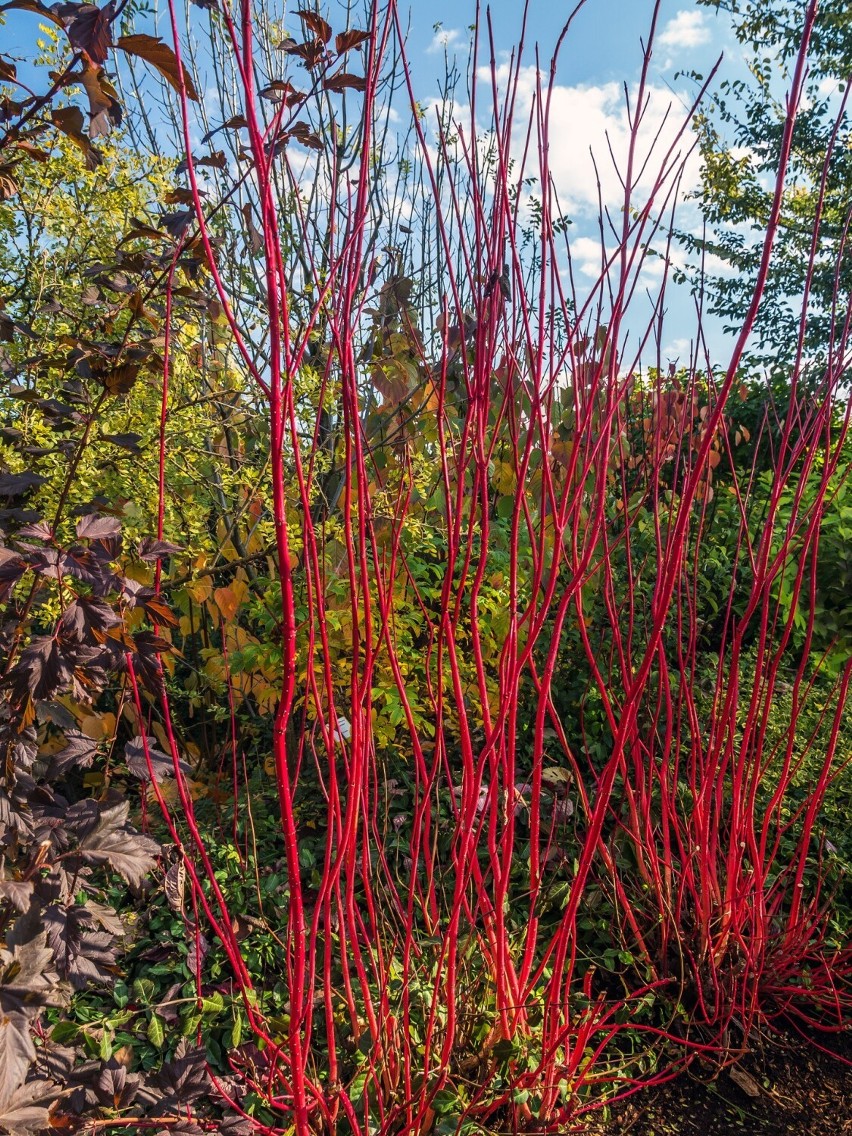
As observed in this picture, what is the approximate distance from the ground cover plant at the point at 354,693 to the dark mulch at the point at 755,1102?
6 centimetres

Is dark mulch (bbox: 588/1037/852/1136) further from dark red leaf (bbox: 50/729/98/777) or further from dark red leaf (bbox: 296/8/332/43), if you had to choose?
dark red leaf (bbox: 296/8/332/43)

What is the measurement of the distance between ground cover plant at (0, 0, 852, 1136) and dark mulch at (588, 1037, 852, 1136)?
2.5 inches

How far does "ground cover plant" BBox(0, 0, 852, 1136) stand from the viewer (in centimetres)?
125

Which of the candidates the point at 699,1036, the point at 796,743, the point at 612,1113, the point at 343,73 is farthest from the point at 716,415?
the point at 796,743

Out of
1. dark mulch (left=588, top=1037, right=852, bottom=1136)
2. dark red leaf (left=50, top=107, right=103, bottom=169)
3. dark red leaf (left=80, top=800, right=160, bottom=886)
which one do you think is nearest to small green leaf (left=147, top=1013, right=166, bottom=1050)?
dark red leaf (left=80, top=800, right=160, bottom=886)

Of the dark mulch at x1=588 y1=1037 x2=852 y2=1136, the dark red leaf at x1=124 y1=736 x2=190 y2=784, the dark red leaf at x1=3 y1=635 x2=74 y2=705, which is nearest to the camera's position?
the dark red leaf at x1=3 y1=635 x2=74 y2=705

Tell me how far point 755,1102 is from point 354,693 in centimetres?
157

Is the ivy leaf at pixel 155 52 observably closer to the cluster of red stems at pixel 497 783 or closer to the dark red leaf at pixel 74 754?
the cluster of red stems at pixel 497 783

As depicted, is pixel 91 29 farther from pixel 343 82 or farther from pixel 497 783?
pixel 497 783

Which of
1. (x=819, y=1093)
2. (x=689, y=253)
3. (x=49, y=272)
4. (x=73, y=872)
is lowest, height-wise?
(x=819, y=1093)

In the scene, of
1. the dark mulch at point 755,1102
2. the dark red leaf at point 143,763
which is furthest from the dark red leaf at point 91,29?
the dark mulch at point 755,1102

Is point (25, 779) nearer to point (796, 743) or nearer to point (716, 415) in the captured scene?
point (716, 415)

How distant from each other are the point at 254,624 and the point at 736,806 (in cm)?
221

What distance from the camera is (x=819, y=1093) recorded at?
6.35ft
